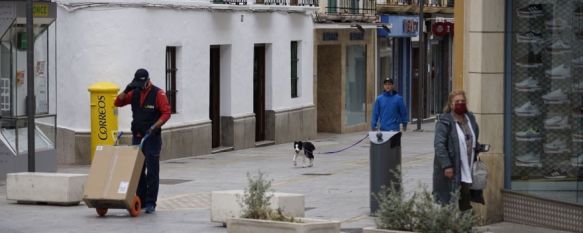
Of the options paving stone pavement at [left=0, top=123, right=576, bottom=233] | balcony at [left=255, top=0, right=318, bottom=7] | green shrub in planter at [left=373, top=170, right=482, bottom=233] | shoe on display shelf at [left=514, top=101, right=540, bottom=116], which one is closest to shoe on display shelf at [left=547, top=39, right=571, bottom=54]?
shoe on display shelf at [left=514, top=101, right=540, bottom=116]

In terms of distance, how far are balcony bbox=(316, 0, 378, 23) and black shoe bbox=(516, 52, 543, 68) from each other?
23959 millimetres

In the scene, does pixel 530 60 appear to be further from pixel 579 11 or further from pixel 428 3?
pixel 428 3

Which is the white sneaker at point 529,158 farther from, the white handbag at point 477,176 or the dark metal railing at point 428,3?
the dark metal railing at point 428,3

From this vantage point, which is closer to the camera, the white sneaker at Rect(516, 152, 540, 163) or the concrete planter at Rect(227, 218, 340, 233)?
the concrete planter at Rect(227, 218, 340, 233)

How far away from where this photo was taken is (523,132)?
15.9 metres

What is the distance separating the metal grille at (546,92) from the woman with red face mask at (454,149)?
168cm

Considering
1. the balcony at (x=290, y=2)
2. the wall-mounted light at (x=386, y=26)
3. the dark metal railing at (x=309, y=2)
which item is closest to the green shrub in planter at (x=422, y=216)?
the balcony at (x=290, y=2)

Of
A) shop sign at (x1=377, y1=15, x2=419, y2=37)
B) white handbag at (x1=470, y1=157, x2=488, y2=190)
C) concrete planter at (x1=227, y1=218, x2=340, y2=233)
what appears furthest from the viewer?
shop sign at (x1=377, y1=15, x2=419, y2=37)

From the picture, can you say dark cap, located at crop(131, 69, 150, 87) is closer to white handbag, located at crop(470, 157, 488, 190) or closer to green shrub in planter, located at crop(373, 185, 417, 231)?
white handbag, located at crop(470, 157, 488, 190)

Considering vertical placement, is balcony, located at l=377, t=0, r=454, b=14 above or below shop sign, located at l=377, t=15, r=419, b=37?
above

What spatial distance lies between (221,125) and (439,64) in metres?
21.9

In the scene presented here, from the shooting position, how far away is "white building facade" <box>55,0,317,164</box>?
91.6 feet

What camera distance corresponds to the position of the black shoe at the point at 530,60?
51.8 feet

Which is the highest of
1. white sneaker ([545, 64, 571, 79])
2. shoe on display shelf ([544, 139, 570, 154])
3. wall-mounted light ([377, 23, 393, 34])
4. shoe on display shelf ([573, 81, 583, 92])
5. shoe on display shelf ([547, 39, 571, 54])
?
wall-mounted light ([377, 23, 393, 34])
